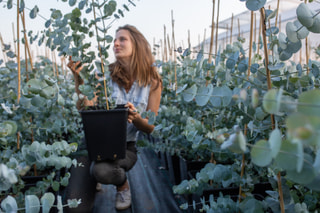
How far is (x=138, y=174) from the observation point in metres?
2.38

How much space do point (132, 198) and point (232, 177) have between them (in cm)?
129

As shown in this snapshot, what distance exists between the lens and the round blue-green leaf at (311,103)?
239mm

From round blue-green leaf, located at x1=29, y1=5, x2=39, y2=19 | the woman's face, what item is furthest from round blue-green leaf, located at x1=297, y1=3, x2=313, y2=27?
the woman's face

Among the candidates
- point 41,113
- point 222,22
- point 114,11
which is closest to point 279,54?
point 114,11

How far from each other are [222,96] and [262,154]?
209 millimetres

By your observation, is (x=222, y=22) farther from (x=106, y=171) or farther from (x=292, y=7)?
(x=106, y=171)

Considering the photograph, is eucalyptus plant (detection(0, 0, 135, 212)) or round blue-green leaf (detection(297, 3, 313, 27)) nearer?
round blue-green leaf (detection(297, 3, 313, 27))

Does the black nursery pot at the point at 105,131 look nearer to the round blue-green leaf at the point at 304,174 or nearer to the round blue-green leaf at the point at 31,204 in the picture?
the round blue-green leaf at the point at 31,204

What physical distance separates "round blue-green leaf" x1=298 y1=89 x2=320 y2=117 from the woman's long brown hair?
177 cm

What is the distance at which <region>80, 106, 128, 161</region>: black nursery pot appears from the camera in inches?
50.6

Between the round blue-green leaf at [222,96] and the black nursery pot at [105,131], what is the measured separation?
32.4 inches

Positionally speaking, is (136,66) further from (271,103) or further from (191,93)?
(271,103)

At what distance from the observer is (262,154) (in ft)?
0.99

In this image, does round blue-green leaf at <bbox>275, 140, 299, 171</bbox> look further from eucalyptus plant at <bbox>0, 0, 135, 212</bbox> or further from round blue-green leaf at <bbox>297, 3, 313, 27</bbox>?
eucalyptus plant at <bbox>0, 0, 135, 212</bbox>
